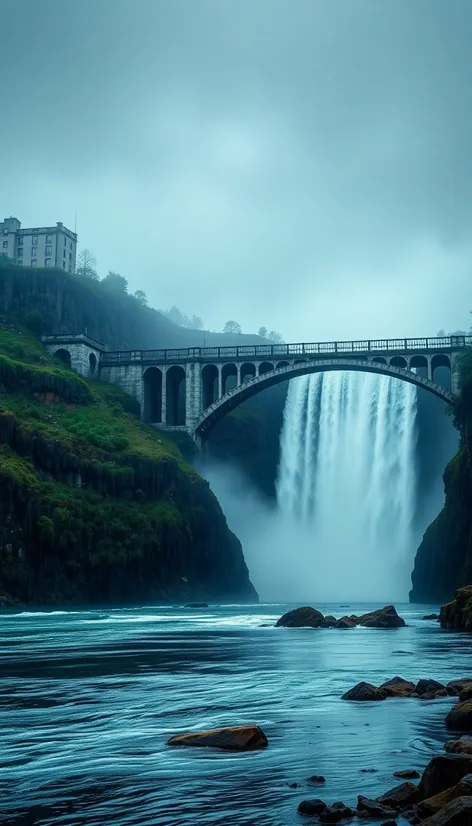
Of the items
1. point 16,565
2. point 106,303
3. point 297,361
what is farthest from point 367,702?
point 106,303

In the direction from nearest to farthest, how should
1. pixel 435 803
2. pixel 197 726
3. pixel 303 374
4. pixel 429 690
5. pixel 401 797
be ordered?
1. pixel 435 803
2. pixel 401 797
3. pixel 197 726
4. pixel 429 690
5. pixel 303 374

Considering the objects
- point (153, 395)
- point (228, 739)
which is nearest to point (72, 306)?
point (153, 395)

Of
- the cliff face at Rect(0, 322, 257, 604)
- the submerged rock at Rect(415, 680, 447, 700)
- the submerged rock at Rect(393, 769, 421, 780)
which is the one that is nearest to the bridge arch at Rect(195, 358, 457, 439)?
the cliff face at Rect(0, 322, 257, 604)

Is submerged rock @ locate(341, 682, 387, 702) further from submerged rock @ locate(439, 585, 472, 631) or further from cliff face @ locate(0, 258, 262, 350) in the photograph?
cliff face @ locate(0, 258, 262, 350)

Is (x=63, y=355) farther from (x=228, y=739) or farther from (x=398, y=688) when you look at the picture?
(x=228, y=739)

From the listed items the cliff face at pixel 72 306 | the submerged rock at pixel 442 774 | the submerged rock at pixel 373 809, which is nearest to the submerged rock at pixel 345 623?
the submerged rock at pixel 442 774

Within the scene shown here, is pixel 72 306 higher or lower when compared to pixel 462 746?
higher

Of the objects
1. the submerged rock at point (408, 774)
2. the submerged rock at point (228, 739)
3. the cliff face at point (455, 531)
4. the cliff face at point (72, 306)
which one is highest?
the cliff face at point (72, 306)

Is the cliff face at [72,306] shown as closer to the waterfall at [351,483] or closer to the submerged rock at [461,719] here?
the waterfall at [351,483]
